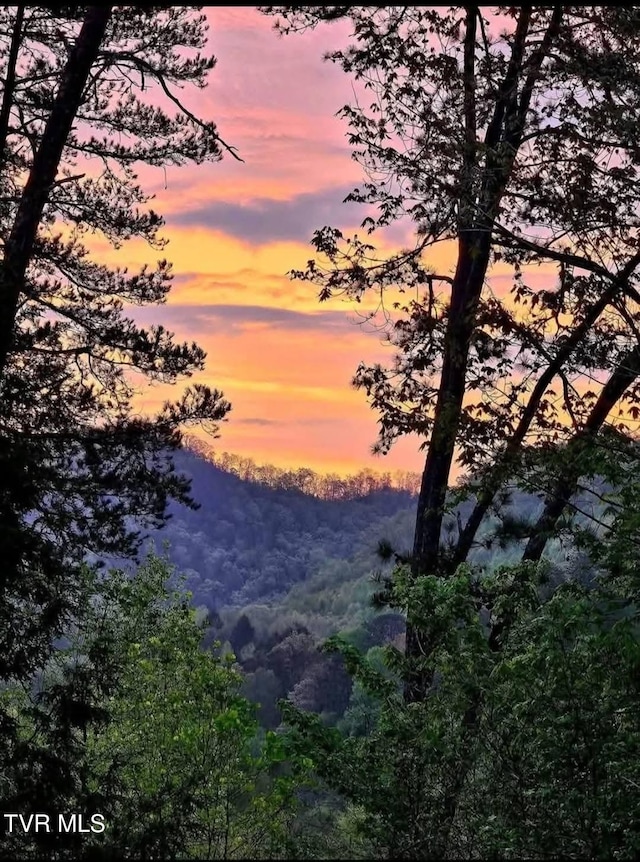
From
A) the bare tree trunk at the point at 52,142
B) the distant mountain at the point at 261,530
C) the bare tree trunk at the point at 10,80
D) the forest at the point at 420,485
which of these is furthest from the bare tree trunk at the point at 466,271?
the distant mountain at the point at 261,530

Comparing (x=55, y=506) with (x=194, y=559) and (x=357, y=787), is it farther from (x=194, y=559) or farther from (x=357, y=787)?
(x=194, y=559)

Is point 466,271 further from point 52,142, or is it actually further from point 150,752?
point 150,752

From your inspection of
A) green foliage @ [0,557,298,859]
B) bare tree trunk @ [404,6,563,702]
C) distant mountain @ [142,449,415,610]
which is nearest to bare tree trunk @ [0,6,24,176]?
bare tree trunk @ [404,6,563,702]

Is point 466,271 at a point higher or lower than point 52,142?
lower

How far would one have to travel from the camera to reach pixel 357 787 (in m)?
6.24

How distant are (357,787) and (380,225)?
16.2 feet

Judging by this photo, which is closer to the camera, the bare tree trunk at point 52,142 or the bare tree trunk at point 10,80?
the bare tree trunk at point 52,142

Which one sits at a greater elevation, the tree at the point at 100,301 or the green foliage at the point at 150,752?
the tree at the point at 100,301


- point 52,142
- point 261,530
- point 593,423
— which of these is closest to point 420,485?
point 593,423

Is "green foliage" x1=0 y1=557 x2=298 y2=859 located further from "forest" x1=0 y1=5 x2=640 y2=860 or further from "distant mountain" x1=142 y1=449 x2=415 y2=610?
"distant mountain" x1=142 y1=449 x2=415 y2=610

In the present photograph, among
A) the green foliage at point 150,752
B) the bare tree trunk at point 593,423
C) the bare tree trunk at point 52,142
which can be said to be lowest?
the green foliage at point 150,752

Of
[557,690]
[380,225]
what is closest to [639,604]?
[557,690]

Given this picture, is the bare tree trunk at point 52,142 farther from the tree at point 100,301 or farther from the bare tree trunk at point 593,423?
the bare tree trunk at point 593,423

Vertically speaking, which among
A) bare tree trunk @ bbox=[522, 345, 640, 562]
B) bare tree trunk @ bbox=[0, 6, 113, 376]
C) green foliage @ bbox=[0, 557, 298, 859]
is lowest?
green foliage @ bbox=[0, 557, 298, 859]
